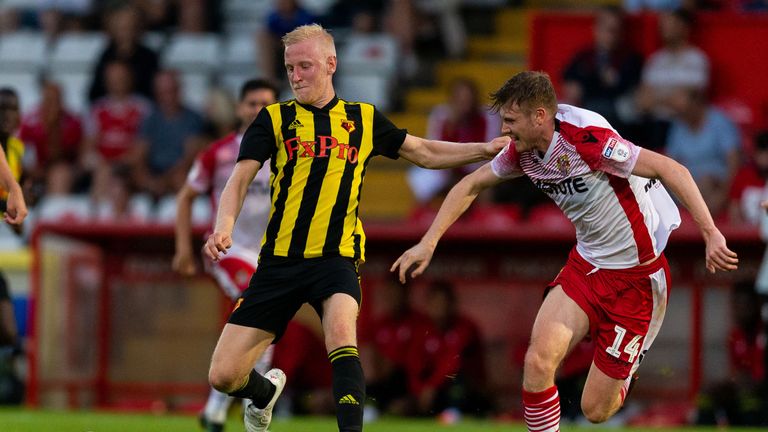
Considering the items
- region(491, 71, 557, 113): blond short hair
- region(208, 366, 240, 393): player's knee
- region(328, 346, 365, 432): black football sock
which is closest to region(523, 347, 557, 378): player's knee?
region(328, 346, 365, 432): black football sock

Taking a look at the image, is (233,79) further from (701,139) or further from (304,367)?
(701,139)

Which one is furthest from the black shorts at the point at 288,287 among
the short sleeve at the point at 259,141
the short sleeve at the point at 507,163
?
the short sleeve at the point at 507,163

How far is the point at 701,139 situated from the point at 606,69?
4.15 feet

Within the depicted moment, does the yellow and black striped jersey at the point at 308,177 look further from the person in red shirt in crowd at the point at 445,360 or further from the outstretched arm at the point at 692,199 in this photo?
the person in red shirt in crowd at the point at 445,360

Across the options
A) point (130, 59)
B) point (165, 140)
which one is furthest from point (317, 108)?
point (130, 59)

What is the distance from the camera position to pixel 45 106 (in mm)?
16266

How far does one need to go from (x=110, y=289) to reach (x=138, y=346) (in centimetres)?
64

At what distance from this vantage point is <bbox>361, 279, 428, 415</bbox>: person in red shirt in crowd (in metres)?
13.6

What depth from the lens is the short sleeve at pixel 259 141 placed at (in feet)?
24.9

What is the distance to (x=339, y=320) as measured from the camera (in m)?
7.40

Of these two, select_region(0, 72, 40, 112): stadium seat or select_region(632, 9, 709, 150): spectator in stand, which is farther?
select_region(0, 72, 40, 112): stadium seat

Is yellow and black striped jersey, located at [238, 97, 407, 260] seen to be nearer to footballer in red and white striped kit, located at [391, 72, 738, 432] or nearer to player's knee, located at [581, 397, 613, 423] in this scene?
footballer in red and white striped kit, located at [391, 72, 738, 432]

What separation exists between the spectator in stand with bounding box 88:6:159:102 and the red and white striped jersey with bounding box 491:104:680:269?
9.60 m

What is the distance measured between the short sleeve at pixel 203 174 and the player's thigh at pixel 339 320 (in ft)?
9.68
